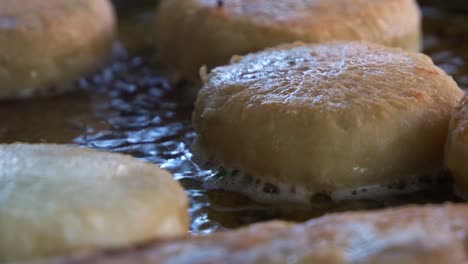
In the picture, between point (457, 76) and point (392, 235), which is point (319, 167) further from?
point (457, 76)

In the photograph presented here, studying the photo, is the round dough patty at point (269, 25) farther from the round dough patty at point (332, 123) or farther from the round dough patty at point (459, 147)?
the round dough patty at point (459, 147)

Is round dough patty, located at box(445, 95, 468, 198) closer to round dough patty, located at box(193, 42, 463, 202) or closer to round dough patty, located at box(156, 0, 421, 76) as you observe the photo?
round dough patty, located at box(193, 42, 463, 202)

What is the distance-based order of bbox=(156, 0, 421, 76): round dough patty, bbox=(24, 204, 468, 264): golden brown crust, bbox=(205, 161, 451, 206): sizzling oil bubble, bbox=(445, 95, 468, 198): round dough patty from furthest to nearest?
bbox=(156, 0, 421, 76): round dough patty < bbox=(205, 161, 451, 206): sizzling oil bubble < bbox=(445, 95, 468, 198): round dough patty < bbox=(24, 204, 468, 264): golden brown crust

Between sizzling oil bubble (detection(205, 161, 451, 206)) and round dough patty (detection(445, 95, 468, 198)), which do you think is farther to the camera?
sizzling oil bubble (detection(205, 161, 451, 206))

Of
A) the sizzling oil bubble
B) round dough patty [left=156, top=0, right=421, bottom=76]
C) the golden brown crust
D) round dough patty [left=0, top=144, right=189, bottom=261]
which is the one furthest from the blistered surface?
the golden brown crust

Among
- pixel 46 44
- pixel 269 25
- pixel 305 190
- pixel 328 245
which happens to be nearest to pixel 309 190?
pixel 305 190

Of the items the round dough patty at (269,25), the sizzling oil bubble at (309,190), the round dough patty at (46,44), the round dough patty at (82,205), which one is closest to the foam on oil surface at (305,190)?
the sizzling oil bubble at (309,190)

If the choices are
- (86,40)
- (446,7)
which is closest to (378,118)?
(86,40)
